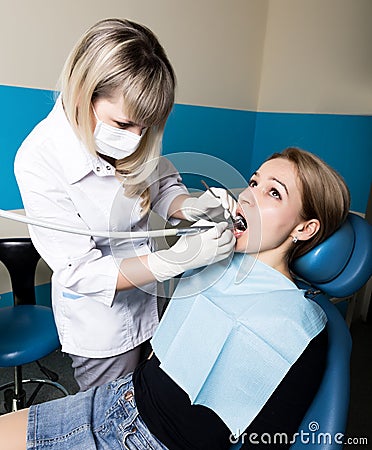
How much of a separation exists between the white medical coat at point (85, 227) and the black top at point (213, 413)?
23 cm

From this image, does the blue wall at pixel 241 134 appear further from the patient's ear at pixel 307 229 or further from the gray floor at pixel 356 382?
the patient's ear at pixel 307 229

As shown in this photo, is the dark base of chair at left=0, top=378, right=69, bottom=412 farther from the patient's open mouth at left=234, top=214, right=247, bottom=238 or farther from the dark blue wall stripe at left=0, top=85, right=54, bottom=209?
the patient's open mouth at left=234, top=214, right=247, bottom=238

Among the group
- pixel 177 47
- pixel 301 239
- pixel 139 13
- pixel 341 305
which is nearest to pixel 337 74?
pixel 177 47

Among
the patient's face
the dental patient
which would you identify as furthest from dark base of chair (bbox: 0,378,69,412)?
the patient's face

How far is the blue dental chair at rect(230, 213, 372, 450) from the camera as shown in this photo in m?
0.85

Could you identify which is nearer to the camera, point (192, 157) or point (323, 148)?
point (192, 157)

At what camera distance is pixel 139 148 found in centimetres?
116

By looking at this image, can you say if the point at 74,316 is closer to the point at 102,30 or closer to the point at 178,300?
the point at 178,300

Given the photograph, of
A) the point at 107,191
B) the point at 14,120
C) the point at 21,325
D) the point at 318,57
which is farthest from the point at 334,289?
the point at 318,57

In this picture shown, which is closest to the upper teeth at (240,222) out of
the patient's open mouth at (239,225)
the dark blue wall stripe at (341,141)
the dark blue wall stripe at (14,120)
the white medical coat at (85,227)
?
the patient's open mouth at (239,225)

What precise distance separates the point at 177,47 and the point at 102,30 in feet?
4.60

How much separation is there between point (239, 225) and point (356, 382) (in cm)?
160

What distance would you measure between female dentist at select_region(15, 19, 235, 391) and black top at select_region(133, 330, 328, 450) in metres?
0.25

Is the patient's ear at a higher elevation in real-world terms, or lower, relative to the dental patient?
higher
